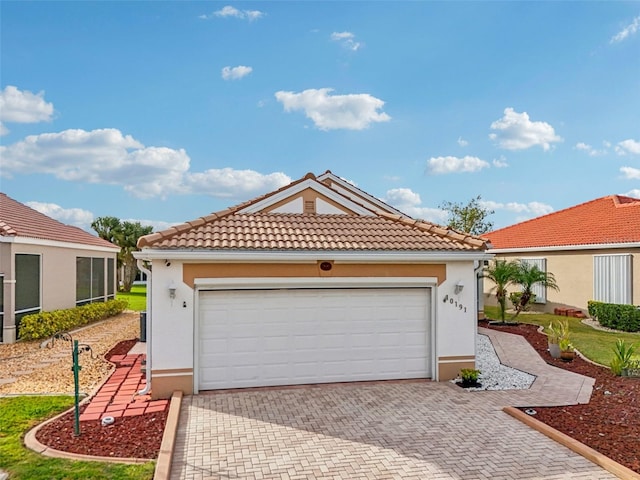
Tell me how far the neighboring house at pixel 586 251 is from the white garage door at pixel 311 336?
1462cm

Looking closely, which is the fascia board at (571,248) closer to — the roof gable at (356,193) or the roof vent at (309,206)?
the roof gable at (356,193)

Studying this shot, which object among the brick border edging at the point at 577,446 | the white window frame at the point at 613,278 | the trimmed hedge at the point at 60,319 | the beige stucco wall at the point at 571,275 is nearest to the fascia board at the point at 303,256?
the brick border edging at the point at 577,446

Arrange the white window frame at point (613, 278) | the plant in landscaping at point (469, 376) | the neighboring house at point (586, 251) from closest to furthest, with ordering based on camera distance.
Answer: the plant in landscaping at point (469, 376) → the white window frame at point (613, 278) → the neighboring house at point (586, 251)

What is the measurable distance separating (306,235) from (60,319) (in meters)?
13.6

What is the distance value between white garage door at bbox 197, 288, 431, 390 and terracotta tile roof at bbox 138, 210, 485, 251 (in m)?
1.19

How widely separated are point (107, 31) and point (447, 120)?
1371 cm

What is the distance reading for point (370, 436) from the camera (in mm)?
7996

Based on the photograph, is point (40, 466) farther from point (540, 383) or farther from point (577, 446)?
point (540, 383)

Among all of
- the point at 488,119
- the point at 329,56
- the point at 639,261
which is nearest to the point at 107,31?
the point at 329,56

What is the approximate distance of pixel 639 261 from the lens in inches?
808

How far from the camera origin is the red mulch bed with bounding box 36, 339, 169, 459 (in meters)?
7.37

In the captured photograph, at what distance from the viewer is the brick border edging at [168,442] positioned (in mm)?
6402

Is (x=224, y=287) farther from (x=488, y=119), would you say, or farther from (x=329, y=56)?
(x=488, y=119)

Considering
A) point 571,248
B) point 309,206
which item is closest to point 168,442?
point 309,206
